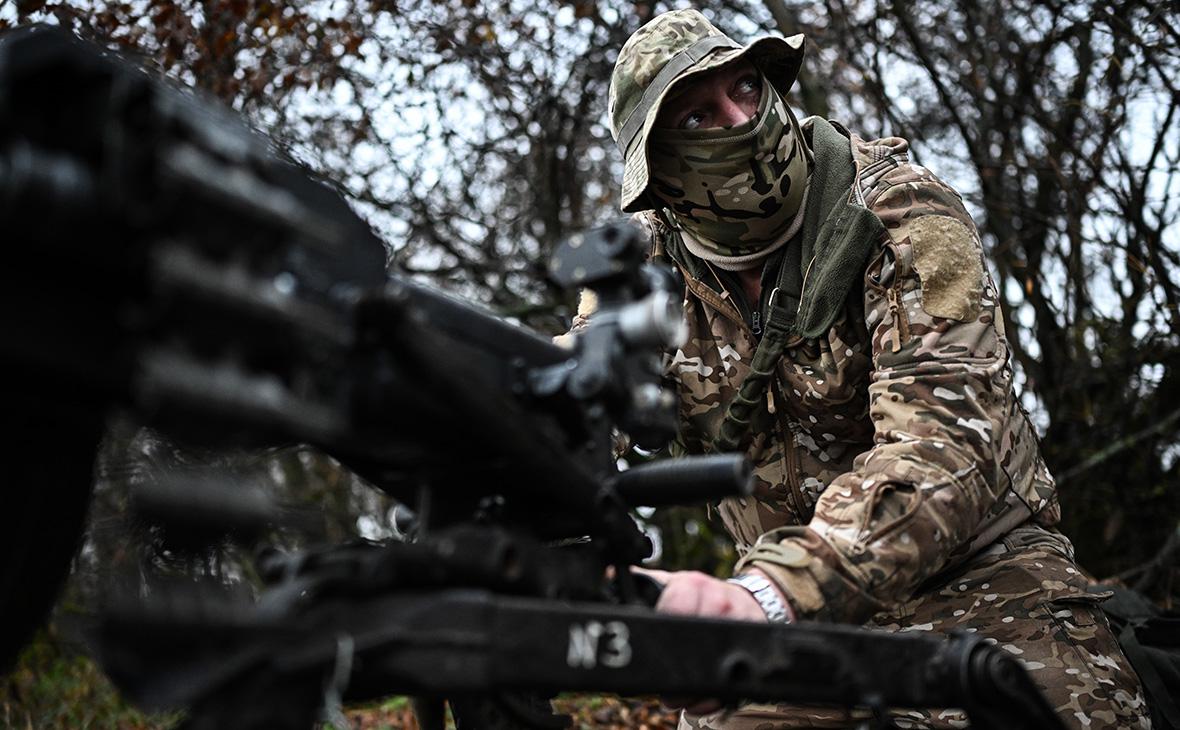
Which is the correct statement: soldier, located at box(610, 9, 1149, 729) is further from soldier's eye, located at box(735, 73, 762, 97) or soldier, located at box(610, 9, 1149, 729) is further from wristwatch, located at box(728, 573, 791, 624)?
wristwatch, located at box(728, 573, 791, 624)

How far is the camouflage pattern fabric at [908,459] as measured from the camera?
2523 mm

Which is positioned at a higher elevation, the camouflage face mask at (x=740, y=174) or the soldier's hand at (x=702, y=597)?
the camouflage face mask at (x=740, y=174)

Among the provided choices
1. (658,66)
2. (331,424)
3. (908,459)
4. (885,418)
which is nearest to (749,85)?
(658,66)

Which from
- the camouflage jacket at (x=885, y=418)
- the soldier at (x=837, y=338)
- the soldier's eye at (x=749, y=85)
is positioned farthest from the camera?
the soldier's eye at (x=749, y=85)

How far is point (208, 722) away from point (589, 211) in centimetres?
746

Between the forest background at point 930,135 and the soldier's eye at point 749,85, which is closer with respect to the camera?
the soldier's eye at point 749,85

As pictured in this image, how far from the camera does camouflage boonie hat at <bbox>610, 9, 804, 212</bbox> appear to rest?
3.30 m

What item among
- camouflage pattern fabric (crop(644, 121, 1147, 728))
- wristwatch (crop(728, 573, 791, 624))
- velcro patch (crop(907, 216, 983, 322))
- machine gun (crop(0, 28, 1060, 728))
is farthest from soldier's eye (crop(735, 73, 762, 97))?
wristwatch (crop(728, 573, 791, 624))

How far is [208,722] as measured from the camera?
58.3 inches

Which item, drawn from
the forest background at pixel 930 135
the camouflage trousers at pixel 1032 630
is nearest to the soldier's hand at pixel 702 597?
the camouflage trousers at pixel 1032 630

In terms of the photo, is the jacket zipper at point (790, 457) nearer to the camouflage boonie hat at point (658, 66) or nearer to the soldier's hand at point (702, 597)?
the camouflage boonie hat at point (658, 66)

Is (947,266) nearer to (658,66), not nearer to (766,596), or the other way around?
(658,66)

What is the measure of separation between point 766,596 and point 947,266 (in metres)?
1.23

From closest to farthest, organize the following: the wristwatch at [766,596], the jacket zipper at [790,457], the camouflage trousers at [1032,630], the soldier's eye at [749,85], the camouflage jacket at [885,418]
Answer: the wristwatch at [766,596] → the camouflage jacket at [885,418] → the camouflage trousers at [1032,630] → the soldier's eye at [749,85] → the jacket zipper at [790,457]
